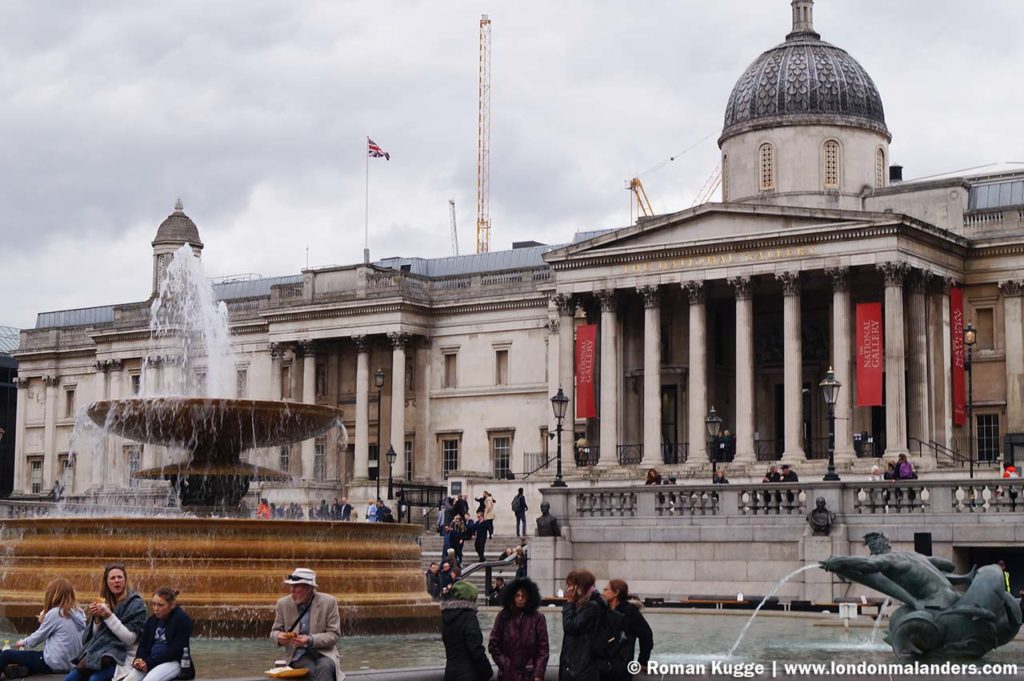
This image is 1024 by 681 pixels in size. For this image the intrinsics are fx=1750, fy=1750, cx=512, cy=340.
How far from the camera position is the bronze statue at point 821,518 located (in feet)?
119

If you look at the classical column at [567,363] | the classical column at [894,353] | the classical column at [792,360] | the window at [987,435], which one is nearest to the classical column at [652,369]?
the classical column at [567,363]

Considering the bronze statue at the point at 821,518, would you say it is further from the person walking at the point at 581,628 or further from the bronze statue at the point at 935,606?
the person walking at the point at 581,628

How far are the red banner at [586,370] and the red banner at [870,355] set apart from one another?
9.86m

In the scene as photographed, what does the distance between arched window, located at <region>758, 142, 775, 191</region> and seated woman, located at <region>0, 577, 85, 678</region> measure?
47.2 metres

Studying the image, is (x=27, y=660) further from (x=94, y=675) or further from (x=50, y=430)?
(x=50, y=430)

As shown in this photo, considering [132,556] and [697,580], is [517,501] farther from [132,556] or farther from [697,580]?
[132,556]

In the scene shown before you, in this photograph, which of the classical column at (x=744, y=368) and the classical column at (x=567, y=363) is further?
the classical column at (x=567, y=363)

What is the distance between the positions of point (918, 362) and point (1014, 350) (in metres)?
3.70

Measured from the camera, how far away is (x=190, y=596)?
77.0 ft

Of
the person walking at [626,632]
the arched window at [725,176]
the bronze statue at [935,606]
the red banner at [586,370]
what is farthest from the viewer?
the arched window at [725,176]

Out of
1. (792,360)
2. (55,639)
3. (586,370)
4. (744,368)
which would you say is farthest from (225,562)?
(586,370)

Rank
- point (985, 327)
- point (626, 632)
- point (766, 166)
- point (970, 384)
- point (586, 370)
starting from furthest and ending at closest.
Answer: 1. point (766, 166)
2. point (586, 370)
3. point (985, 327)
4. point (970, 384)
5. point (626, 632)

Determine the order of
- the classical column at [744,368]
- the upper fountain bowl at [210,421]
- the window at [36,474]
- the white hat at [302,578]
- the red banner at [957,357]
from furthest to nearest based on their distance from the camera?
the window at [36,474], the red banner at [957,357], the classical column at [744,368], the upper fountain bowl at [210,421], the white hat at [302,578]

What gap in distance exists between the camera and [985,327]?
5906 cm
